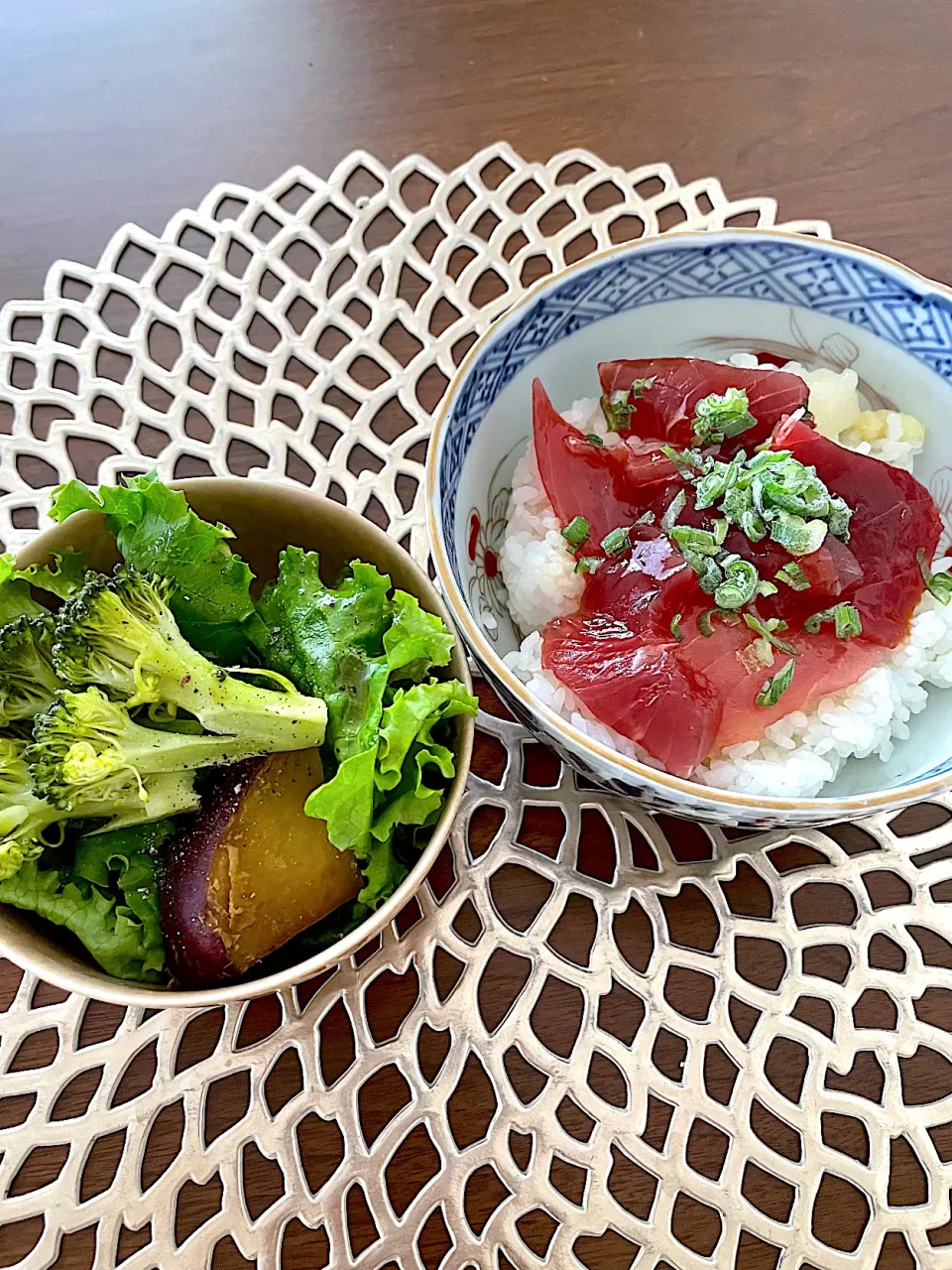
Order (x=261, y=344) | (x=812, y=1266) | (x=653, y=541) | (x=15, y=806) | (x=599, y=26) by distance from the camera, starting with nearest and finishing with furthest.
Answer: (x=15, y=806) < (x=812, y=1266) < (x=653, y=541) < (x=261, y=344) < (x=599, y=26)

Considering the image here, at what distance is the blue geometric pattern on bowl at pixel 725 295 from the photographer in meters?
1.26

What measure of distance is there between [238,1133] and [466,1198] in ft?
0.84

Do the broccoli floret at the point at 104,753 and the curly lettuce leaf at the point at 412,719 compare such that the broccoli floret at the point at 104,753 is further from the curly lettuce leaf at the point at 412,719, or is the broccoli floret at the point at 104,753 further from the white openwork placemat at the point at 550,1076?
the white openwork placemat at the point at 550,1076

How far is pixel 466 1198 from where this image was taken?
1.08 metres

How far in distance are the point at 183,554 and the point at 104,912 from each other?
0.37 meters

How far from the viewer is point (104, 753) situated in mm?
938

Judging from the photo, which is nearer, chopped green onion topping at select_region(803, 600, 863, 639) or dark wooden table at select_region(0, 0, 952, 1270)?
chopped green onion topping at select_region(803, 600, 863, 639)

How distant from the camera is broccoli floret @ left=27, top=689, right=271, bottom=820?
0.92m

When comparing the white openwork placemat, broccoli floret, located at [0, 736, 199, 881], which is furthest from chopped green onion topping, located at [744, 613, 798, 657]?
broccoli floret, located at [0, 736, 199, 881]

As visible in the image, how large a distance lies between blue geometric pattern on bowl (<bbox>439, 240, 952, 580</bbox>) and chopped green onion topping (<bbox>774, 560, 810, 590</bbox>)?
1.26 feet

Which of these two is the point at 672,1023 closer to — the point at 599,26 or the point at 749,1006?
the point at 749,1006

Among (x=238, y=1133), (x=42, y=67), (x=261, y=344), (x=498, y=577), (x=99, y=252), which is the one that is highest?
(x=42, y=67)

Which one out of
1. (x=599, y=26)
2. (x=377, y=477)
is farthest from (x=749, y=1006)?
(x=599, y=26)

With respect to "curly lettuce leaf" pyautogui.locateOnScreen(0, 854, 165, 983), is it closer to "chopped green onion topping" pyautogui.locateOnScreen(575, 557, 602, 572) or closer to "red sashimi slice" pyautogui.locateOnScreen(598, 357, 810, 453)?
"chopped green onion topping" pyautogui.locateOnScreen(575, 557, 602, 572)
